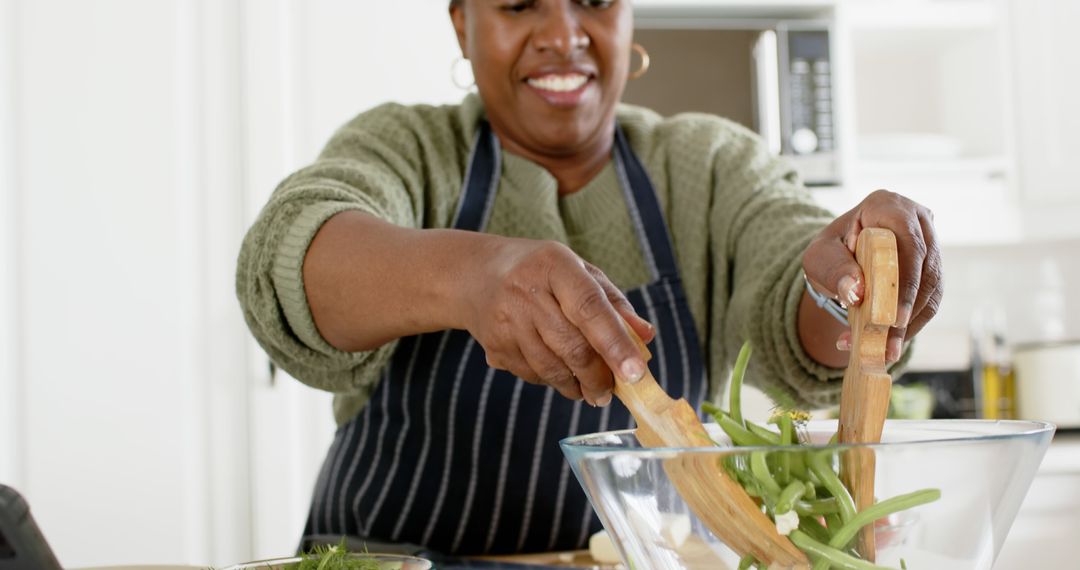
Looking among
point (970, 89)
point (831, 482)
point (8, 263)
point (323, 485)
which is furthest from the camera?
point (970, 89)

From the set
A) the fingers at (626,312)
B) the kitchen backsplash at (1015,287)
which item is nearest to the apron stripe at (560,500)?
the fingers at (626,312)

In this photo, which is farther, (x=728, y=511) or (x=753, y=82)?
(x=753, y=82)

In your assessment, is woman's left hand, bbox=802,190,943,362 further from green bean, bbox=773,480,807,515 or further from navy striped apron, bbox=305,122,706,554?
navy striped apron, bbox=305,122,706,554

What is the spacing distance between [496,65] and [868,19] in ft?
4.42

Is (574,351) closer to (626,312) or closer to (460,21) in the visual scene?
(626,312)

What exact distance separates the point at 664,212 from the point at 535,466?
1.14 ft

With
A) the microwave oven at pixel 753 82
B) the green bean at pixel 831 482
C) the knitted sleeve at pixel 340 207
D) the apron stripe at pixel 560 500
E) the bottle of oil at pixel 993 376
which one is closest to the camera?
the green bean at pixel 831 482

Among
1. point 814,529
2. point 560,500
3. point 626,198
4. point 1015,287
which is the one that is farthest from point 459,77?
point 814,529

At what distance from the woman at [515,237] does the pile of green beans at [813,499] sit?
427 mm

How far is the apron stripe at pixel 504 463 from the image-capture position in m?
1.20

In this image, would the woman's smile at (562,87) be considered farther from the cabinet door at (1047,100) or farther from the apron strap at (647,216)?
the cabinet door at (1047,100)

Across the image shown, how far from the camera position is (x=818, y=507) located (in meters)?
0.54

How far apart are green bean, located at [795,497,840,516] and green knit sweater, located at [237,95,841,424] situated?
1.89ft

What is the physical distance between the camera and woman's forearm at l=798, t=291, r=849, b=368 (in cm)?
108
